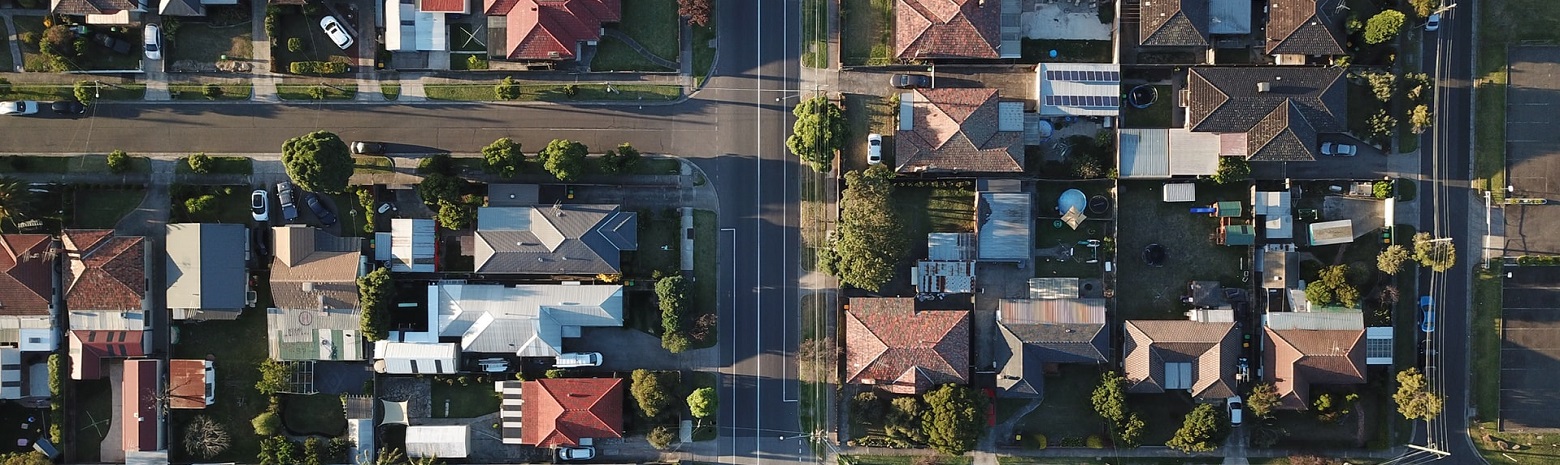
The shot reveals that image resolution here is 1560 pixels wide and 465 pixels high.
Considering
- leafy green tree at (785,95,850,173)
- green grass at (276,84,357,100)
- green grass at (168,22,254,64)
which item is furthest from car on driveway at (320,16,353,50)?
leafy green tree at (785,95,850,173)

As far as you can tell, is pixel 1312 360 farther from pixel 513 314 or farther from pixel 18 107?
pixel 18 107

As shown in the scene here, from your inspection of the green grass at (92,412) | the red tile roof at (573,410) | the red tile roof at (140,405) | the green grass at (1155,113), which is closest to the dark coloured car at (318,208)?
the red tile roof at (140,405)

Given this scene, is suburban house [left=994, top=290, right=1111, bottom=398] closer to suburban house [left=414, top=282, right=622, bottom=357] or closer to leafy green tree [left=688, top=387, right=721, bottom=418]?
leafy green tree [left=688, top=387, right=721, bottom=418]

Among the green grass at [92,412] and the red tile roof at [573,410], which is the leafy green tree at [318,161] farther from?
the green grass at [92,412]

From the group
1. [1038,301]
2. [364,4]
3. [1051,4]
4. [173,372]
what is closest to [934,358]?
[1038,301]

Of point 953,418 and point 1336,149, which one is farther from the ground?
point 1336,149

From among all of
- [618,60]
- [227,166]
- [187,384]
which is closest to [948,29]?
[618,60]
